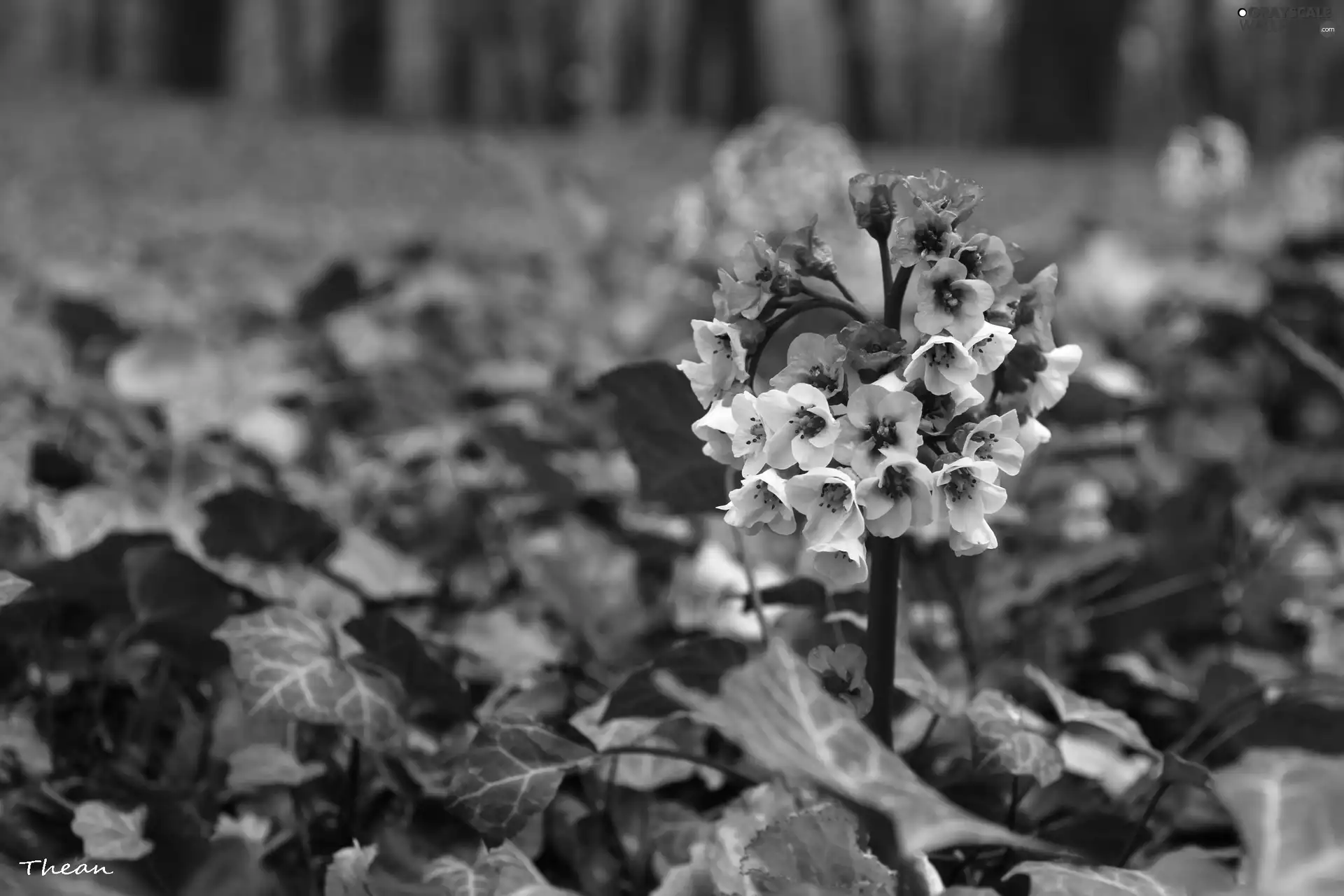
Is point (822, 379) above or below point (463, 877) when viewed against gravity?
above

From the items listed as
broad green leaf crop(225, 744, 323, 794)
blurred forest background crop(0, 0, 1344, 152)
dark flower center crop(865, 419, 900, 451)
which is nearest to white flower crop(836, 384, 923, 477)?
dark flower center crop(865, 419, 900, 451)

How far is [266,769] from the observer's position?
748mm

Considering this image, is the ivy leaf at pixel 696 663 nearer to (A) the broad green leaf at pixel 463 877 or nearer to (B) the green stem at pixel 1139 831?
(A) the broad green leaf at pixel 463 877

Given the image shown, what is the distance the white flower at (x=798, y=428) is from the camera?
0.55 metres

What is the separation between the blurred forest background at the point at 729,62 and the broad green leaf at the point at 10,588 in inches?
280

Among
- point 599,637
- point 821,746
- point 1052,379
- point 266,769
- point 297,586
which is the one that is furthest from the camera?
point 599,637

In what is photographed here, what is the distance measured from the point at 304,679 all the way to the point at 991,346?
1.54ft

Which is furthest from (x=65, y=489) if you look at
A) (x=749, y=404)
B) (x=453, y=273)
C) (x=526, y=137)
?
(x=526, y=137)

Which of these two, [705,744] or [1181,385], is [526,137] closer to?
[1181,385]

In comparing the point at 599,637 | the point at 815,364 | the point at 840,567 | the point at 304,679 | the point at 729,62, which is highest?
the point at 729,62

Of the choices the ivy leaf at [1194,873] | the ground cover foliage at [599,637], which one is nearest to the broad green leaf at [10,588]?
the ground cover foliage at [599,637]

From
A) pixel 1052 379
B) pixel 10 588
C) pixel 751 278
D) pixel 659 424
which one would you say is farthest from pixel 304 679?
pixel 1052 379

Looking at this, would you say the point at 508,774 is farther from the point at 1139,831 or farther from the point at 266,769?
the point at 1139,831

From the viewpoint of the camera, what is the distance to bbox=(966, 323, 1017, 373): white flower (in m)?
0.56
